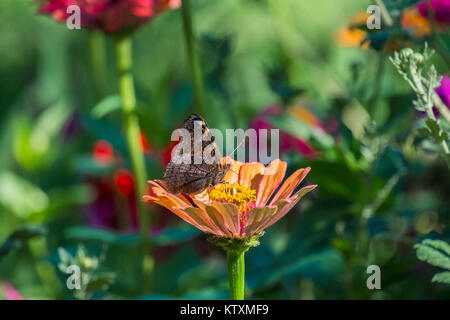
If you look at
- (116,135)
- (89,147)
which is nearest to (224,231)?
(116,135)

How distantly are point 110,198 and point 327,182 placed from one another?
1.15 feet

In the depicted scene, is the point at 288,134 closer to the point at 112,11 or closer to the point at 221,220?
the point at 112,11

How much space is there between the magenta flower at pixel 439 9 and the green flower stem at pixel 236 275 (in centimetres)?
34

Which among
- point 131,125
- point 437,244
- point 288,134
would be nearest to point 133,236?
point 131,125

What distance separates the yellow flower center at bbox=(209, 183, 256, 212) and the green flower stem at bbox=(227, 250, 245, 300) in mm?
56

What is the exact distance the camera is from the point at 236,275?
0.43m

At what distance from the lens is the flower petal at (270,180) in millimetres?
451

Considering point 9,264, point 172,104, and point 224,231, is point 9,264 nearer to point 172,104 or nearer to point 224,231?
point 172,104

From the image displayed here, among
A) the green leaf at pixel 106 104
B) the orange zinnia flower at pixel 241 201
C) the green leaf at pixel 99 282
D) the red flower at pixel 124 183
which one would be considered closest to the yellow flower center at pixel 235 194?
the orange zinnia flower at pixel 241 201

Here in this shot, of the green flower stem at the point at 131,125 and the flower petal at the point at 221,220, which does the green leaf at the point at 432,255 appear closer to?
the flower petal at the point at 221,220

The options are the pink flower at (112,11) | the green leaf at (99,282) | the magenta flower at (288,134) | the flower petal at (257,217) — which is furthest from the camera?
the magenta flower at (288,134)

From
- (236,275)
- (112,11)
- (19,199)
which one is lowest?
(236,275)

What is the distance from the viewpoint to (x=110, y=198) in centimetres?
88

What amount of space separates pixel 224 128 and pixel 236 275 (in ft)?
1.23
